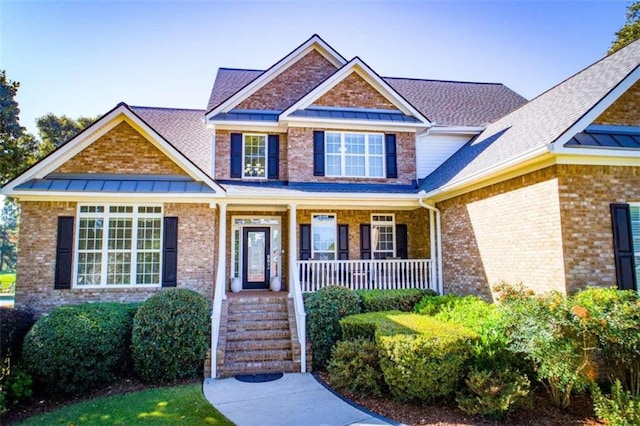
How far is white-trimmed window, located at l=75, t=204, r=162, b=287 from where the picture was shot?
10773 millimetres

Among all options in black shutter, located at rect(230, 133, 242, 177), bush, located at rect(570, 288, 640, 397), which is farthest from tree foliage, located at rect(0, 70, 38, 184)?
bush, located at rect(570, 288, 640, 397)

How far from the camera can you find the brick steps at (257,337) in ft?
28.9

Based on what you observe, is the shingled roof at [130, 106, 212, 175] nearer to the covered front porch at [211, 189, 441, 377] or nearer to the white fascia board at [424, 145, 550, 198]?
the covered front porch at [211, 189, 441, 377]

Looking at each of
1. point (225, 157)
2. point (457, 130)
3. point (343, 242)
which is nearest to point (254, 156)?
point (225, 157)

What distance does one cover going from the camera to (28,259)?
10328 mm

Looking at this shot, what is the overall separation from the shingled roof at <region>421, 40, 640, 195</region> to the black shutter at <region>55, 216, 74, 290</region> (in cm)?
1075

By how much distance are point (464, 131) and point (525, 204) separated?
692 centimetres

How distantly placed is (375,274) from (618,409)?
6942 mm

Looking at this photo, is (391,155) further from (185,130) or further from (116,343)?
(116,343)

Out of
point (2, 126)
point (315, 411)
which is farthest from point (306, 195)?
point (2, 126)

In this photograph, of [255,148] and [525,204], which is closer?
[525,204]

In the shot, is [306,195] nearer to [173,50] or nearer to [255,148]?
[255,148]

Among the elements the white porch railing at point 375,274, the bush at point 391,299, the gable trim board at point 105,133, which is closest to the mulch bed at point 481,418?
the bush at point 391,299

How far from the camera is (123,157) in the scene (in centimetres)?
1124
